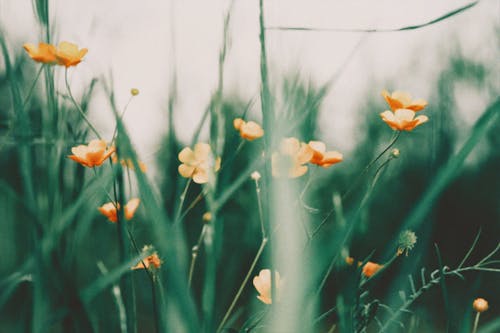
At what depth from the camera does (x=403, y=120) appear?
1.86 ft

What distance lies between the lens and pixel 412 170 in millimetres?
4621

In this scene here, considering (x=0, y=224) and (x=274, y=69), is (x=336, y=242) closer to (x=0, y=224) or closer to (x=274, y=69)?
(x=274, y=69)

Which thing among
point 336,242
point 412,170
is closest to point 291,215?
point 336,242

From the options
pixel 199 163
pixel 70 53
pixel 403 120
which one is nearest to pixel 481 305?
pixel 403 120

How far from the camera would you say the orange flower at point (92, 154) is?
49cm

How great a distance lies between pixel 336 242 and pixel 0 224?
1.20ft

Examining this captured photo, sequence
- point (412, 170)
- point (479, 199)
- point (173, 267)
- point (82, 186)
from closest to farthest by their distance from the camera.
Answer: point (173, 267)
point (82, 186)
point (412, 170)
point (479, 199)

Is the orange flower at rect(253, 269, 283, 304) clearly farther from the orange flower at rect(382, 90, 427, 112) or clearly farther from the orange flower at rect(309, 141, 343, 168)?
the orange flower at rect(382, 90, 427, 112)

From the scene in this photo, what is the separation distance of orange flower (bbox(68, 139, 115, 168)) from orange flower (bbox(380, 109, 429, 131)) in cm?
30

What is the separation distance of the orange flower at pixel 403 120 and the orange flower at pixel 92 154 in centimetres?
30

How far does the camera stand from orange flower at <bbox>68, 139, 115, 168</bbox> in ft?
1.60

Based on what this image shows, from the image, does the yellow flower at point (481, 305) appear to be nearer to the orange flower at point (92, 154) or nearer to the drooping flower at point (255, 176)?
the drooping flower at point (255, 176)

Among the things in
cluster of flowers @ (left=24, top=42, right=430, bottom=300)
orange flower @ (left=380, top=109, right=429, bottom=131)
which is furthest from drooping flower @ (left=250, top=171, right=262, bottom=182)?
orange flower @ (left=380, top=109, right=429, bottom=131)

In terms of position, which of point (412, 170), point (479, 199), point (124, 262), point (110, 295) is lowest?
point (479, 199)
